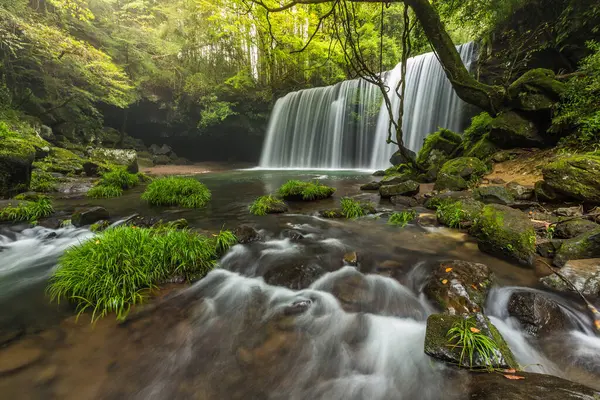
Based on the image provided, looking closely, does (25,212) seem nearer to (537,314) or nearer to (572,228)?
(537,314)

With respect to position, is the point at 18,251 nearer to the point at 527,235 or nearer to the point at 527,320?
the point at 527,320

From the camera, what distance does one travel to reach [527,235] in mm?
3621

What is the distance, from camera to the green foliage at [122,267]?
2.90 meters

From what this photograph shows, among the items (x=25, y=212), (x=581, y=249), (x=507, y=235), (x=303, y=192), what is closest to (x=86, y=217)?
(x=25, y=212)

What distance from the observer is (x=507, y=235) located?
3.73 metres

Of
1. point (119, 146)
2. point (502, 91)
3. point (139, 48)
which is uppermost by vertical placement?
point (139, 48)

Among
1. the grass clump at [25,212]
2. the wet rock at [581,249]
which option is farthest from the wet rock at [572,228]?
the grass clump at [25,212]

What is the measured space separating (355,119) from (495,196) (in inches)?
554

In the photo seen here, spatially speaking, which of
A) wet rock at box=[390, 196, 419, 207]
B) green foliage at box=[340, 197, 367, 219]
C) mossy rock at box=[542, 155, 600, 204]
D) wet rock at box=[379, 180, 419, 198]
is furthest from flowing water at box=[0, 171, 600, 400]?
wet rock at box=[379, 180, 419, 198]

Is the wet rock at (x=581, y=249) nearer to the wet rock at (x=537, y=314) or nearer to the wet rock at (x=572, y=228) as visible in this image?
the wet rock at (x=572, y=228)

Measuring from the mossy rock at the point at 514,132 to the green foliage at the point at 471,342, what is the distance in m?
8.21

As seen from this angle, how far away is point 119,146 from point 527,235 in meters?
25.0

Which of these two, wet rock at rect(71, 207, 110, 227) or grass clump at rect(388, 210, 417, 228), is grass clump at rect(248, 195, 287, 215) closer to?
grass clump at rect(388, 210, 417, 228)

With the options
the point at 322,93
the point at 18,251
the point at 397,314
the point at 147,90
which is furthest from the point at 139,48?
the point at 397,314
